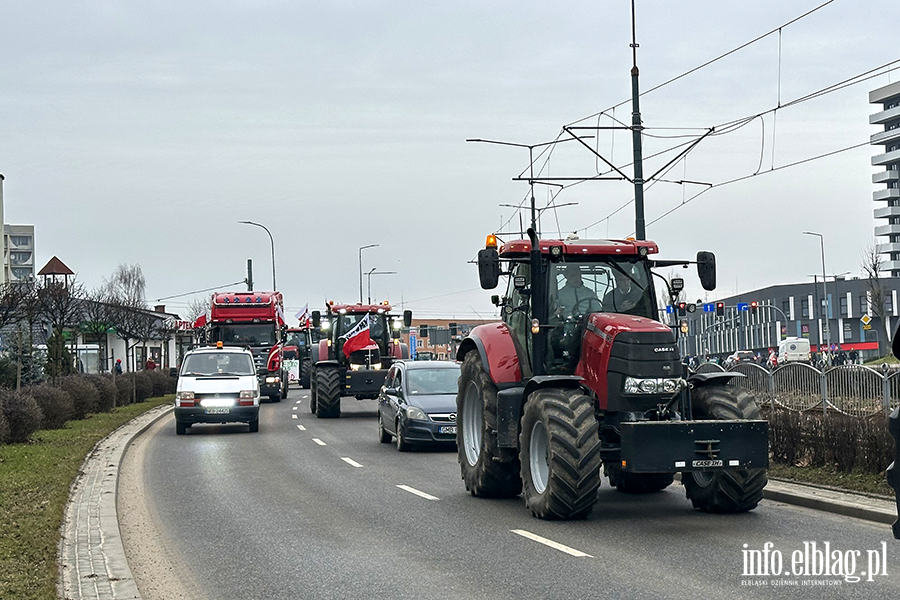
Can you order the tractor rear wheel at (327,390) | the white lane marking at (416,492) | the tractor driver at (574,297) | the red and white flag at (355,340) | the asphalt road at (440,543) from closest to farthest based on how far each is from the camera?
the asphalt road at (440,543)
the tractor driver at (574,297)
the white lane marking at (416,492)
the tractor rear wheel at (327,390)
the red and white flag at (355,340)

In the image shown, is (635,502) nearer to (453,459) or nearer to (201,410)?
(453,459)

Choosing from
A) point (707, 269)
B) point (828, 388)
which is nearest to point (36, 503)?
point (707, 269)

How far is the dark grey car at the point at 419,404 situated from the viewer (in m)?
21.0

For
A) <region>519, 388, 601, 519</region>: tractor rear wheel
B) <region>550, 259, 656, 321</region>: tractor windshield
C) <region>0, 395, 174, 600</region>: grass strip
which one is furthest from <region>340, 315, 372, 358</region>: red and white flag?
<region>519, 388, 601, 519</region>: tractor rear wheel

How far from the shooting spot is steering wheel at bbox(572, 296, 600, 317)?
1298cm

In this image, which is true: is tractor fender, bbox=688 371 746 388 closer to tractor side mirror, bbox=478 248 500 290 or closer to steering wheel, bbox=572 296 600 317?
steering wheel, bbox=572 296 600 317

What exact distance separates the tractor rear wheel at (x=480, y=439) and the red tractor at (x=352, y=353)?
16.9m

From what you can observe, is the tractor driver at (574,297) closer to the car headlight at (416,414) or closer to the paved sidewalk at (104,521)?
the paved sidewalk at (104,521)

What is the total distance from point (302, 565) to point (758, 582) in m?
3.77

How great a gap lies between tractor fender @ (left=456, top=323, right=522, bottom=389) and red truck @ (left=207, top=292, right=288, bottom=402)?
2547 centimetres

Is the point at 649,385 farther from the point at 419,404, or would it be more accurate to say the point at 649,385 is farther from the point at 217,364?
the point at 217,364

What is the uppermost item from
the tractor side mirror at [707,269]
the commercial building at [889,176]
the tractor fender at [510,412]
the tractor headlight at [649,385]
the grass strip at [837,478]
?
the commercial building at [889,176]

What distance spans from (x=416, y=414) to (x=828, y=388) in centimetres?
888

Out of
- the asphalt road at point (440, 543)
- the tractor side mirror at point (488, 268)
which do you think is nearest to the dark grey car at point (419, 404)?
the asphalt road at point (440, 543)
